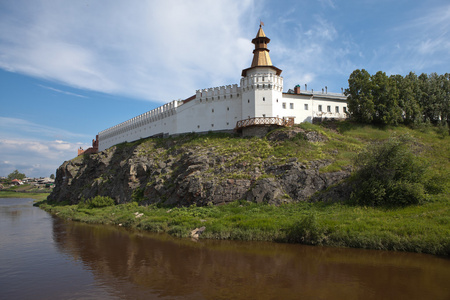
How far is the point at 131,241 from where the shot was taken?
25.2 meters

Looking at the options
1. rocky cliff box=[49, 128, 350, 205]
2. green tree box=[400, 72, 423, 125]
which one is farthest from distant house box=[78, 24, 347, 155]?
green tree box=[400, 72, 423, 125]

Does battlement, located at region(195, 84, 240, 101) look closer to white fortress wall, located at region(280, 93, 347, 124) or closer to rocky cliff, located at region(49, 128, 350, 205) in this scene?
rocky cliff, located at region(49, 128, 350, 205)

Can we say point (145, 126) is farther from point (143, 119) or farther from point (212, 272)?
point (212, 272)

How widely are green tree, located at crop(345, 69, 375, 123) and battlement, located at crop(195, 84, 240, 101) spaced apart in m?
15.3

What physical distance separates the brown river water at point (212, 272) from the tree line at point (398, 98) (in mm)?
25893

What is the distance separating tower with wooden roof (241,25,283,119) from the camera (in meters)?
39.4

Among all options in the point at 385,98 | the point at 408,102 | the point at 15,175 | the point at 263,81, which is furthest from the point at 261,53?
the point at 15,175

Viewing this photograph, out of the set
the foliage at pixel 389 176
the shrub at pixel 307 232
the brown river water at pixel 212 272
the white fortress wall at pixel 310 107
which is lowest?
the brown river water at pixel 212 272

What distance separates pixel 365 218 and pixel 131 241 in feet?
60.3

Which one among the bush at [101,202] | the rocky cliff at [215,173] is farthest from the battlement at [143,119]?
the bush at [101,202]

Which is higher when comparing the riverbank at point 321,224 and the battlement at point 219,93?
the battlement at point 219,93

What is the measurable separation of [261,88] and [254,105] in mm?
2412

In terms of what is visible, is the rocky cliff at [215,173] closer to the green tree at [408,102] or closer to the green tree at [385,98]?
the green tree at [385,98]

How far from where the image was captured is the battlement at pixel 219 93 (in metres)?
43.1
